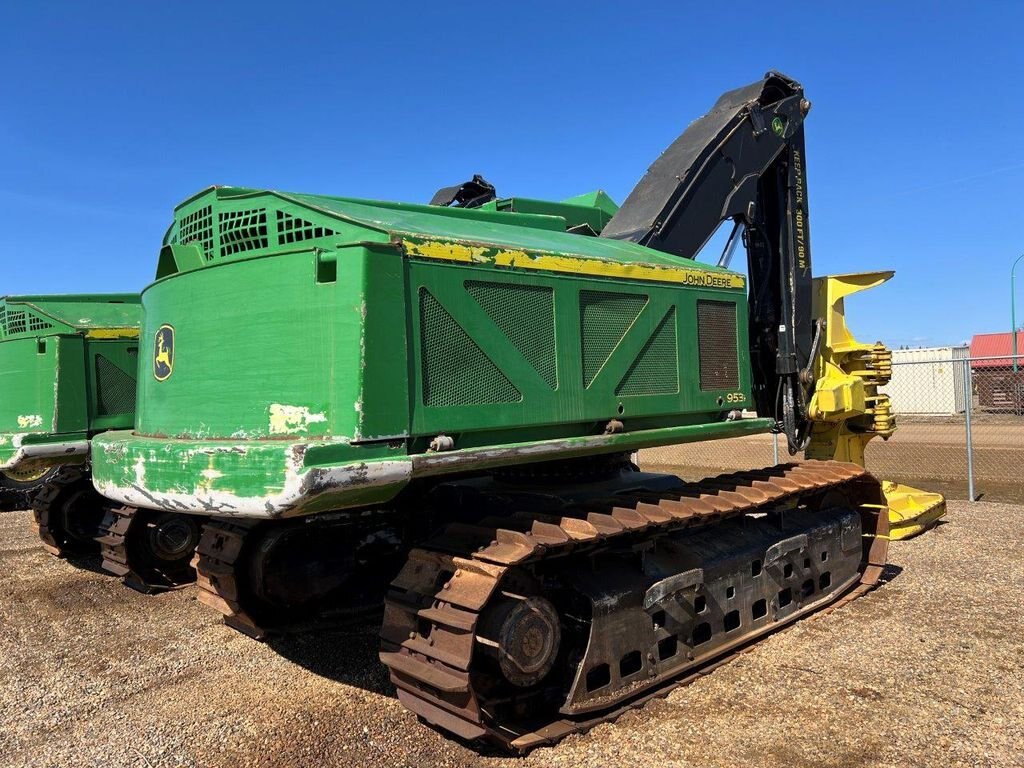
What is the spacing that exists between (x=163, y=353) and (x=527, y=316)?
1.98m

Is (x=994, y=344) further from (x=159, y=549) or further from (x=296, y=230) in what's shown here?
(x=296, y=230)

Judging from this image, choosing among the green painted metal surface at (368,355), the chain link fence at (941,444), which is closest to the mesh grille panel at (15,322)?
the green painted metal surface at (368,355)

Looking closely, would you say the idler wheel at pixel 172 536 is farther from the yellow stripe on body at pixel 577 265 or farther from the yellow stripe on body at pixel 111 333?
the yellow stripe on body at pixel 577 265

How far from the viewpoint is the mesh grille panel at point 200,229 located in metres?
4.22

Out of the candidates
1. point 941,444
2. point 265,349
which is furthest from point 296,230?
point 941,444

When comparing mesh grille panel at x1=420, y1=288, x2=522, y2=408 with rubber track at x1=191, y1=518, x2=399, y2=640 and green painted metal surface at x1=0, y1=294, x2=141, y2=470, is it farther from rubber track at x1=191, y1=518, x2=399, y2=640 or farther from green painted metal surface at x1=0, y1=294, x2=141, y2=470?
green painted metal surface at x1=0, y1=294, x2=141, y2=470

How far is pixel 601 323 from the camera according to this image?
442 centimetres

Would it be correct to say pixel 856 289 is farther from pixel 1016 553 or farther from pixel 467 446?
pixel 467 446

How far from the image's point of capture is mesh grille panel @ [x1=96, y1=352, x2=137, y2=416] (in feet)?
26.7

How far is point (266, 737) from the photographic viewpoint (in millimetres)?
3904

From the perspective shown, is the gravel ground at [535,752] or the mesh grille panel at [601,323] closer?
the gravel ground at [535,752]

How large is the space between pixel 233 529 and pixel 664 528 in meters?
2.73

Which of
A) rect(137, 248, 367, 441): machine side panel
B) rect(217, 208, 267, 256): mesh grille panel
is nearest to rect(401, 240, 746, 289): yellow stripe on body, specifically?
rect(137, 248, 367, 441): machine side panel

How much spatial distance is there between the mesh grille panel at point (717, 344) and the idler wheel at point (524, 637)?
6.45ft
